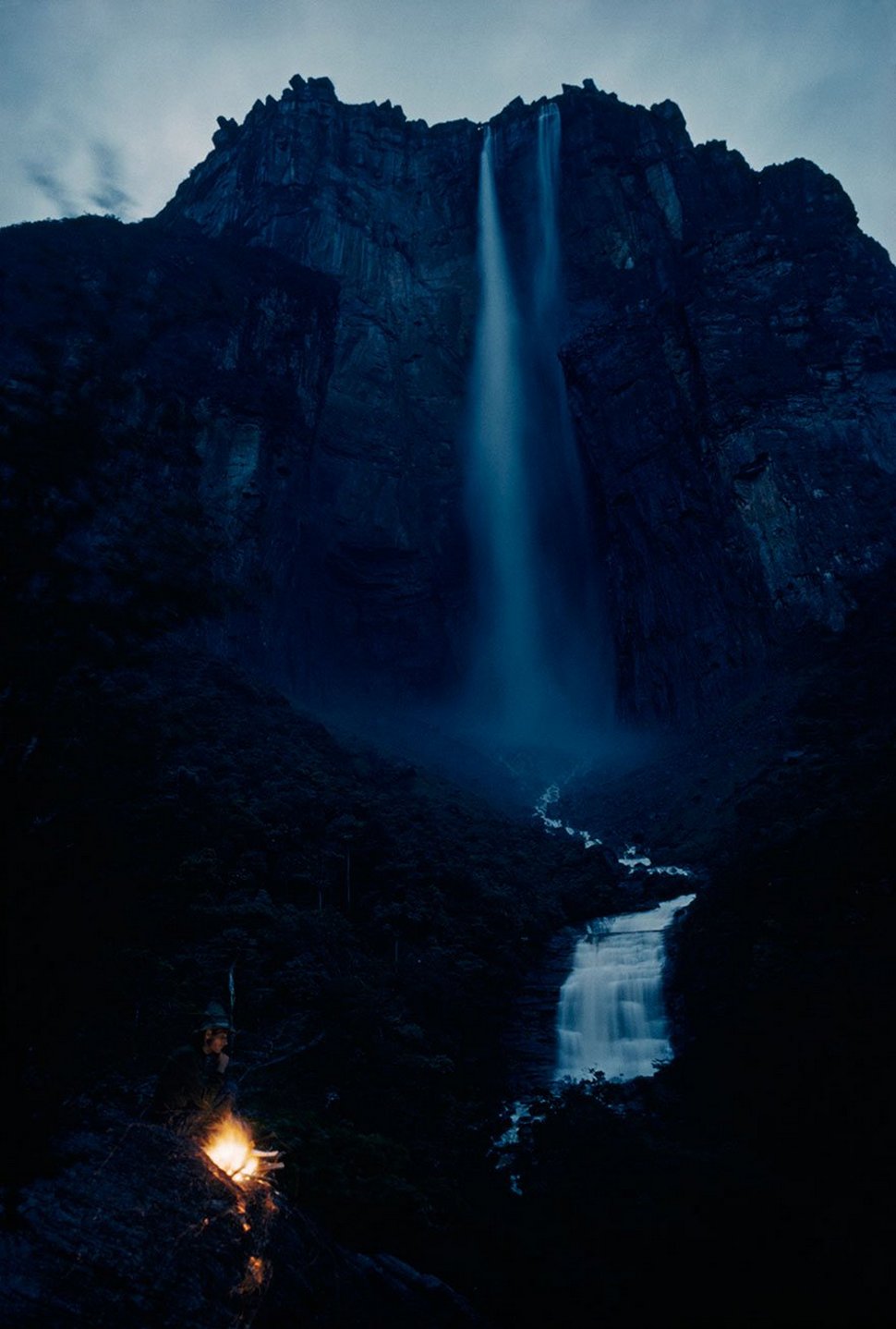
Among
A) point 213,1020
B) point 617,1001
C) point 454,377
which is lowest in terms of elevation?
point 617,1001

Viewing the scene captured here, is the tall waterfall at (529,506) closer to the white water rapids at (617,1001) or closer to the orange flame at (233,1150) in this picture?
the white water rapids at (617,1001)

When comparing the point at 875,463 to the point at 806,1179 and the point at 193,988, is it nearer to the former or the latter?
the point at 806,1179

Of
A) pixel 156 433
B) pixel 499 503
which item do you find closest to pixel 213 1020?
pixel 156 433

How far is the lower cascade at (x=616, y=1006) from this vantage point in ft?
58.4

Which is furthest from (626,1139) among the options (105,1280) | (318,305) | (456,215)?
(456,215)

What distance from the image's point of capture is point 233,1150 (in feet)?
23.4

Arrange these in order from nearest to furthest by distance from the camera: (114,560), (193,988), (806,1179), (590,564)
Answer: (806,1179), (193,988), (114,560), (590,564)

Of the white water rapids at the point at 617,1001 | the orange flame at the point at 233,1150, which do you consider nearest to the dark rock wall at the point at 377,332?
the white water rapids at the point at 617,1001

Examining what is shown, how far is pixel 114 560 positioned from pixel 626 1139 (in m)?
27.1

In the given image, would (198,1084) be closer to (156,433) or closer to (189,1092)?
(189,1092)

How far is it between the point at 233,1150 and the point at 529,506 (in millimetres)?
57108

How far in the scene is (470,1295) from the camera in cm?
1007

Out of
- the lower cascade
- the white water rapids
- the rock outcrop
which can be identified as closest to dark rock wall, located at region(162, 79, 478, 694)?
the rock outcrop

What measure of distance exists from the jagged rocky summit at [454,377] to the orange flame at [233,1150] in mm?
28768
